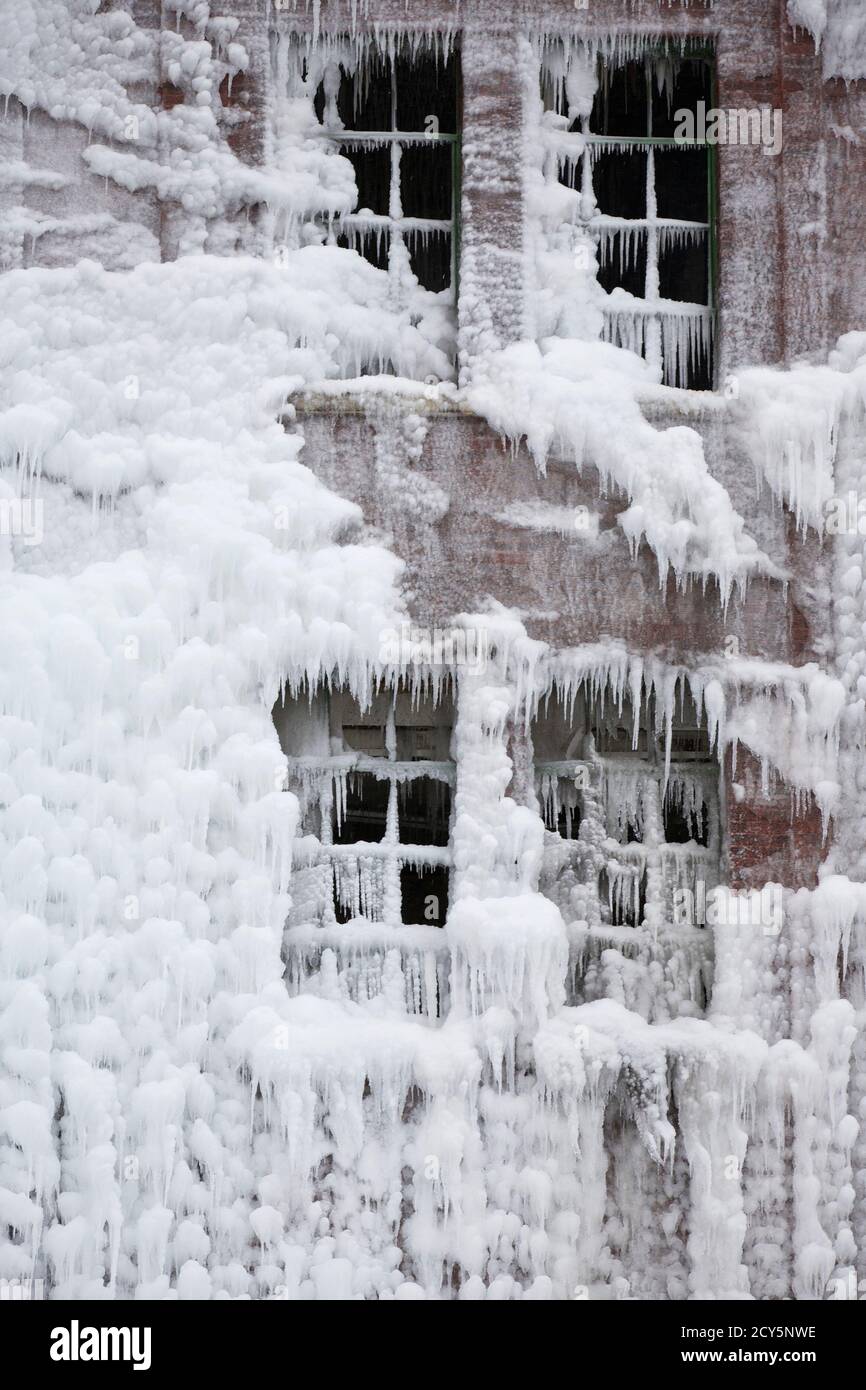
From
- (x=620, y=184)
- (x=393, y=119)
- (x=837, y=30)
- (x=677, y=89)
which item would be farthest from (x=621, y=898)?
(x=620, y=184)

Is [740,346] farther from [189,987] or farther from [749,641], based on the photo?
[189,987]

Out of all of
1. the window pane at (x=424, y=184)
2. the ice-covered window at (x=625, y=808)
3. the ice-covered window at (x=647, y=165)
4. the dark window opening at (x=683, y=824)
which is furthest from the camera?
the window pane at (x=424, y=184)

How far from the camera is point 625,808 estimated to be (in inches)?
287

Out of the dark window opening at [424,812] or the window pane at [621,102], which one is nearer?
the dark window opening at [424,812]

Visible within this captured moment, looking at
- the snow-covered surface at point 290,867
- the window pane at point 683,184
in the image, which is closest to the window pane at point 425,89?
the snow-covered surface at point 290,867

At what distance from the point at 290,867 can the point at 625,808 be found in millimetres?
1832

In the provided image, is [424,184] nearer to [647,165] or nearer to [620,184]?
[620,184]

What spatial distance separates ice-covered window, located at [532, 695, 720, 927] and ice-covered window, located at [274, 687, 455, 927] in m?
0.60

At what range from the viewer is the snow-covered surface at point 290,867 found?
6.55m

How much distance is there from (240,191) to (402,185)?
8.42 feet

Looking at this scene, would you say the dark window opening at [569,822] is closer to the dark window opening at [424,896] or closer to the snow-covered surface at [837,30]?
the dark window opening at [424,896]

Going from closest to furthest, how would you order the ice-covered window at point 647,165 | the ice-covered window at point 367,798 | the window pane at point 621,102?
the ice-covered window at point 367,798 < the ice-covered window at point 647,165 < the window pane at point 621,102

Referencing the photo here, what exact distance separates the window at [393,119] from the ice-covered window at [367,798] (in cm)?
236

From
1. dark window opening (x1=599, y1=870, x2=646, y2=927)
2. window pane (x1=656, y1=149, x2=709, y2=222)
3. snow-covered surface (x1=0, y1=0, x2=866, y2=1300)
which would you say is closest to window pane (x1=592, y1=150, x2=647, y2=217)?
window pane (x1=656, y1=149, x2=709, y2=222)
